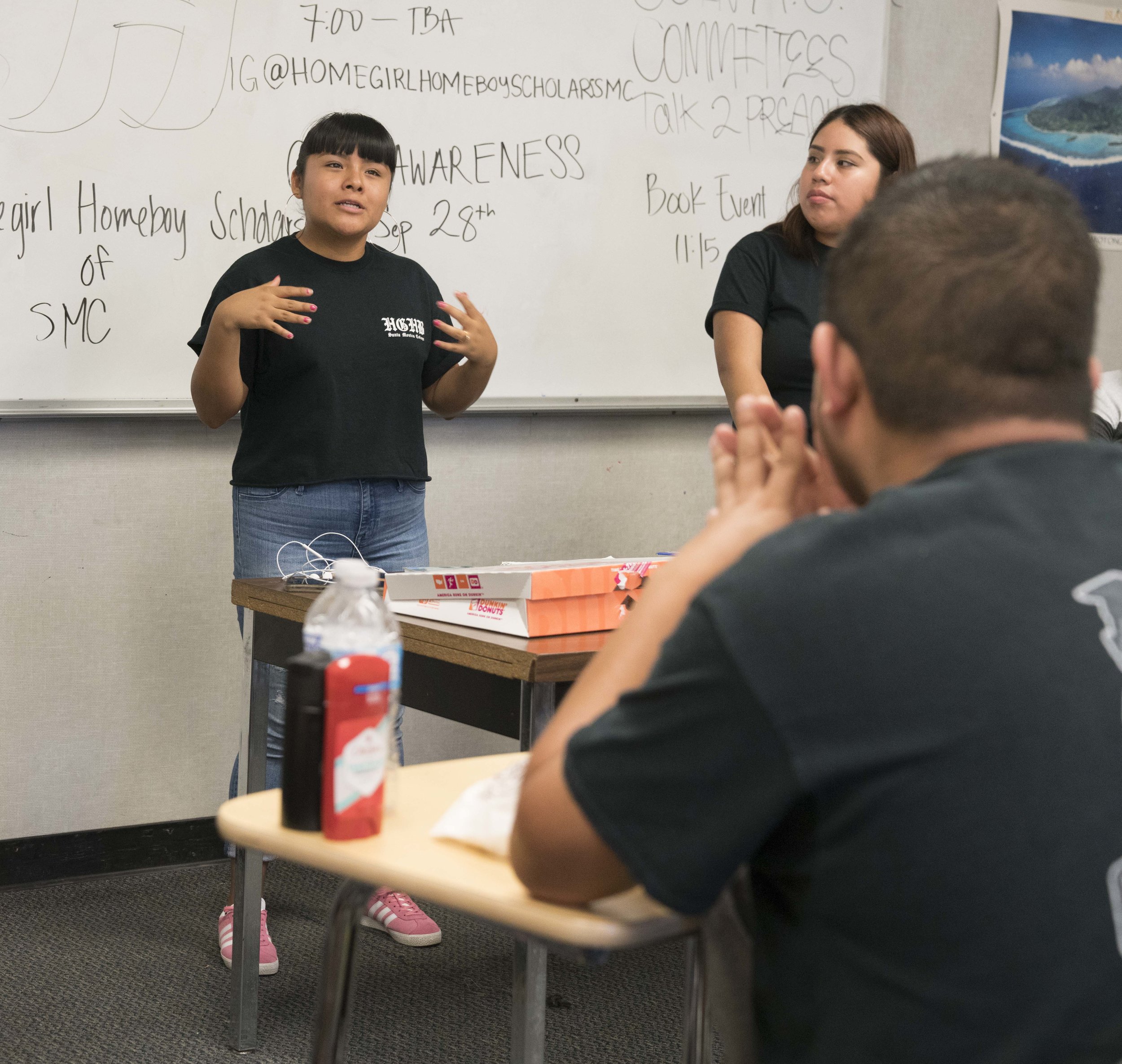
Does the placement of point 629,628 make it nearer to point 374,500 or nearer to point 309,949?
point 374,500

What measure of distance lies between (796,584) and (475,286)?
7.77ft

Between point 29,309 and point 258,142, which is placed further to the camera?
point 258,142

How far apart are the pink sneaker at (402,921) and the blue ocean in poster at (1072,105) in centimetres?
258

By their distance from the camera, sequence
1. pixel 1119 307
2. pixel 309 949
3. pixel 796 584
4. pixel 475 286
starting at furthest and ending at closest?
pixel 1119 307, pixel 475 286, pixel 309 949, pixel 796 584

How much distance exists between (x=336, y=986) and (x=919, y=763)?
0.56 metres

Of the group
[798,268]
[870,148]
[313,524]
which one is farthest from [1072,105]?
[313,524]

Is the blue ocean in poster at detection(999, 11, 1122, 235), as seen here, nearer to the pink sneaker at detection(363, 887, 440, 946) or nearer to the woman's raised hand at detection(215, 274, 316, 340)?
the woman's raised hand at detection(215, 274, 316, 340)


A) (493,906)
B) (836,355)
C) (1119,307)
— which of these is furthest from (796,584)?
(1119,307)

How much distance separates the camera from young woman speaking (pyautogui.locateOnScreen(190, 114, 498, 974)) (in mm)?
2205

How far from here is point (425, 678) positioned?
1.59 metres

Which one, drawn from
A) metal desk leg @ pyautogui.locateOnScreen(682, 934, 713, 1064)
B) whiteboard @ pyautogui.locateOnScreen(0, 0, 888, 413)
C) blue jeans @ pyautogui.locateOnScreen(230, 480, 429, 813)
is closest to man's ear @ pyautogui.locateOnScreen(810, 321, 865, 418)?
metal desk leg @ pyautogui.locateOnScreen(682, 934, 713, 1064)

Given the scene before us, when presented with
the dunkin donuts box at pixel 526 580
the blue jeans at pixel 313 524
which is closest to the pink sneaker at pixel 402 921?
the blue jeans at pixel 313 524

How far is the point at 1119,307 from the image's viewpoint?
3746mm

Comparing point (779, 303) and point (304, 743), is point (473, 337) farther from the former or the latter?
point (304, 743)
